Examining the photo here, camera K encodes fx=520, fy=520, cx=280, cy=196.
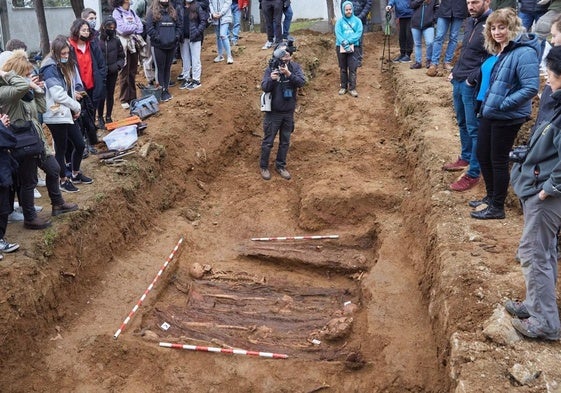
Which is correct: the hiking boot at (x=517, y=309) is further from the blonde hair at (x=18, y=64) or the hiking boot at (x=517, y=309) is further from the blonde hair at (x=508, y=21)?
the blonde hair at (x=18, y=64)

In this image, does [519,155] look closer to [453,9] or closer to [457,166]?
[457,166]

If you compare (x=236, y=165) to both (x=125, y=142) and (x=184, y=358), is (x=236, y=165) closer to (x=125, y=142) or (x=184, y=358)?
(x=125, y=142)

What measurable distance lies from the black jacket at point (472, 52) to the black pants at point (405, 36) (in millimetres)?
6389

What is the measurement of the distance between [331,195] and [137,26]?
193 inches

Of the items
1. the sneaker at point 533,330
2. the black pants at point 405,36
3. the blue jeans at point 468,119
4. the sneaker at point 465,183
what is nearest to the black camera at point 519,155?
the sneaker at point 533,330

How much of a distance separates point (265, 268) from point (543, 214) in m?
4.48

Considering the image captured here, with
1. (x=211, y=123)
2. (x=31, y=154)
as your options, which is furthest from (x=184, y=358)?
(x=211, y=123)

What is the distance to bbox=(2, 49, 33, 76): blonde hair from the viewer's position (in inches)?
222

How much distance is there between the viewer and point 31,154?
5703 mm

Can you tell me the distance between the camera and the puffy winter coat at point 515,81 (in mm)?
5277

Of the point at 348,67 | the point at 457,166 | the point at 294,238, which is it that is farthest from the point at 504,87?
the point at 348,67

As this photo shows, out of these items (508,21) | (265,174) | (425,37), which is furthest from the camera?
(425,37)

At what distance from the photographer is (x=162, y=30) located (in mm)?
9969

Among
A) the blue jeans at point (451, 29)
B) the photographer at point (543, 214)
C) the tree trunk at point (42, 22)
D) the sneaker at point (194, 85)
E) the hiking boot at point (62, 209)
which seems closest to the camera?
the photographer at point (543, 214)
